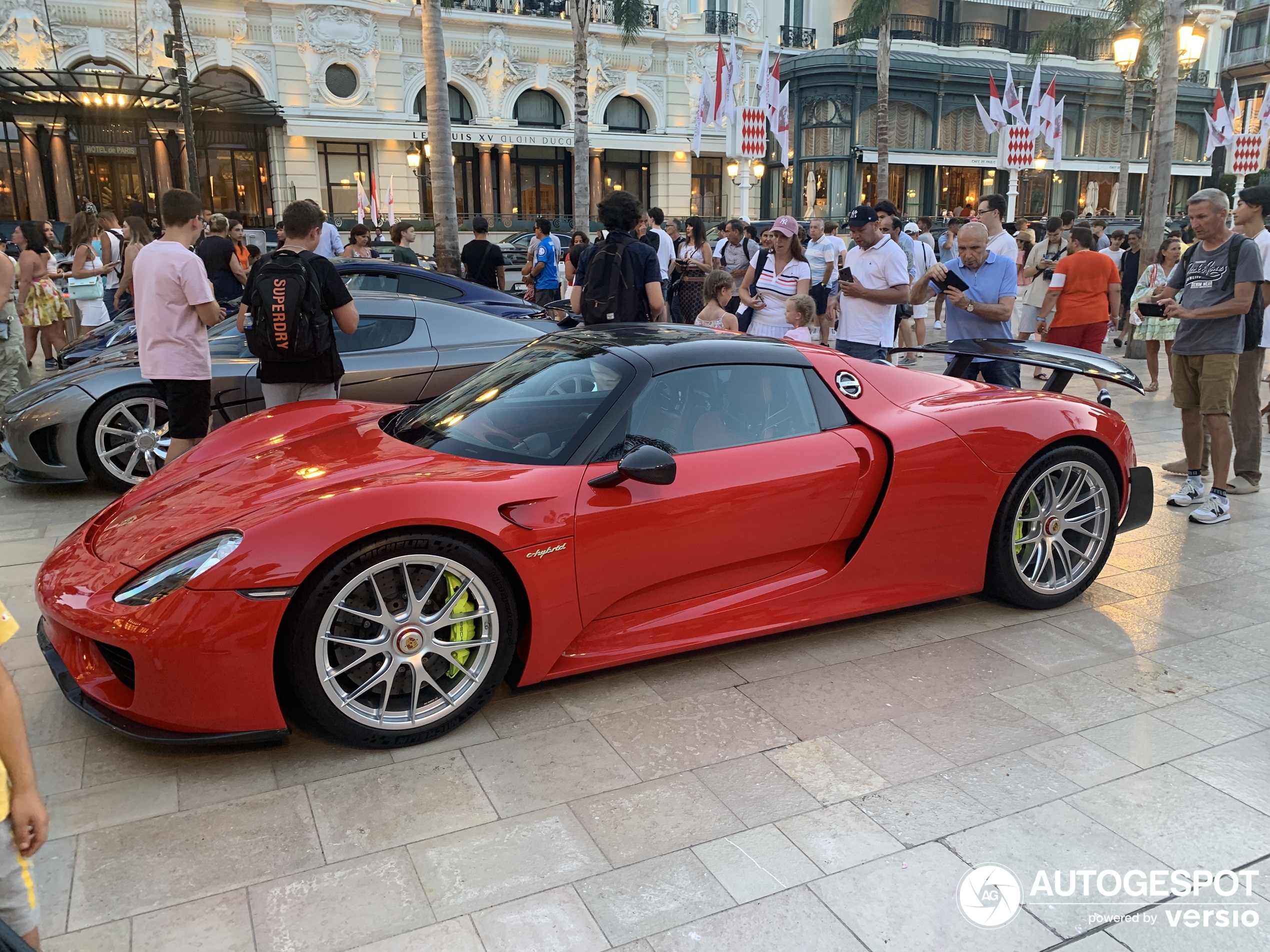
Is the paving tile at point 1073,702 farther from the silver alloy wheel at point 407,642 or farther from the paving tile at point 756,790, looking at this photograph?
the silver alloy wheel at point 407,642

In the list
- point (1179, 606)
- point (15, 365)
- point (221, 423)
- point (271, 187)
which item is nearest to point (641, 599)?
point (1179, 606)

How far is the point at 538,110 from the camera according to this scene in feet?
115

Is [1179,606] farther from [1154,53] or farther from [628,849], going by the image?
[1154,53]

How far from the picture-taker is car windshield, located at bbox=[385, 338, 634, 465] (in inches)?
141

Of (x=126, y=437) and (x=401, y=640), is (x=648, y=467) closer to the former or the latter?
(x=401, y=640)

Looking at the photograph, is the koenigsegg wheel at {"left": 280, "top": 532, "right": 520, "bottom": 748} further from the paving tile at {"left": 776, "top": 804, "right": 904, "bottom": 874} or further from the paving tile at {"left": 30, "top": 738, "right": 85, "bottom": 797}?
the paving tile at {"left": 776, "top": 804, "right": 904, "bottom": 874}

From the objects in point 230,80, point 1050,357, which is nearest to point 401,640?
point 1050,357

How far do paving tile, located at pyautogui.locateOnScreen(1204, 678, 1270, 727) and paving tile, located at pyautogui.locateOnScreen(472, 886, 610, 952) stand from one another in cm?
258

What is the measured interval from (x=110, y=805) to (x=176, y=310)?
3256mm

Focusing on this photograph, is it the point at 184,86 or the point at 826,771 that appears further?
the point at 184,86

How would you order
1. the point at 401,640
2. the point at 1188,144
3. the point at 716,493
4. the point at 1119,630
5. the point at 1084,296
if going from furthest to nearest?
the point at 1188,144 < the point at 1084,296 < the point at 1119,630 < the point at 716,493 < the point at 401,640

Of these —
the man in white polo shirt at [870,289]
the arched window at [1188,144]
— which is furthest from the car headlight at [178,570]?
the arched window at [1188,144]

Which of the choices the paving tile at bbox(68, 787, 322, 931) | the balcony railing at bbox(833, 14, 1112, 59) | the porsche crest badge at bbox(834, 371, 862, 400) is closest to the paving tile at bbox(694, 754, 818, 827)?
the paving tile at bbox(68, 787, 322, 931)

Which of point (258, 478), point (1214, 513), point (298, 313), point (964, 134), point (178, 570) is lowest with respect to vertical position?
point (1214, 513)
